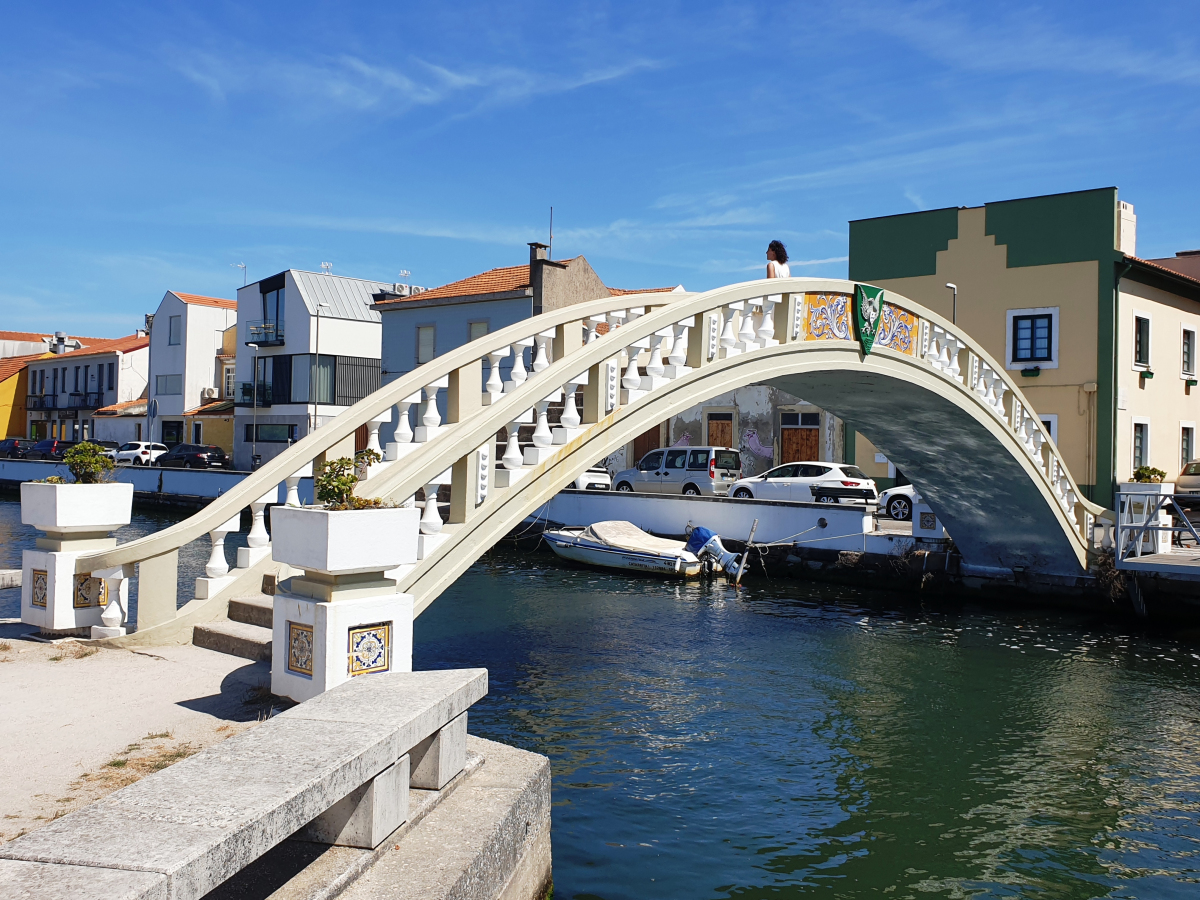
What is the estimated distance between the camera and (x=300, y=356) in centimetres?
4297

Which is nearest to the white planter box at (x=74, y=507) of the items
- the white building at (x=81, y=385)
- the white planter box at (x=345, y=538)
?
the white planter box at (x=345, y=538)

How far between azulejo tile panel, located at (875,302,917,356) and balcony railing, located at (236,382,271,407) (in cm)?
3504

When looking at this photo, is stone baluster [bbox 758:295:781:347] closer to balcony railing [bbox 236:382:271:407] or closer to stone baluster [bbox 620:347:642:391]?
stone baluster [bbox 620:347:642:391]

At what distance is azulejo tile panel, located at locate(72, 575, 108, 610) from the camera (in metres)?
7.22

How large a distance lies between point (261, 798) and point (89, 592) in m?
5.17

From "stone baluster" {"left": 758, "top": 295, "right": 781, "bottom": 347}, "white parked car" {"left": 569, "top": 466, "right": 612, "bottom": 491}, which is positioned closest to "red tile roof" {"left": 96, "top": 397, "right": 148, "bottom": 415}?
"white parked car" {"left": 569, "top": 466, "right": 612, "bottom": 491}

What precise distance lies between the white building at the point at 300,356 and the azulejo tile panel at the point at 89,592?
35.3 meters

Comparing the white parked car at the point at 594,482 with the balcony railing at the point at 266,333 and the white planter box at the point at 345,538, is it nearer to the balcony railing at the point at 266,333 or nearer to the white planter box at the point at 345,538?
the balcony railing at the point at 266,333

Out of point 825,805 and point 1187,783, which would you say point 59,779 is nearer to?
→ point 825,805

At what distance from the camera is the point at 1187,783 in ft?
30.6

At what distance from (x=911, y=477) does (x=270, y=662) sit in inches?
552

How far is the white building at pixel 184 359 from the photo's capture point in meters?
50.6

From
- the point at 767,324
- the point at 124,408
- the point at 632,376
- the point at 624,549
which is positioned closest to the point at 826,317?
the point at 767,324

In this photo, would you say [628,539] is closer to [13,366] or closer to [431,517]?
[431,517]
